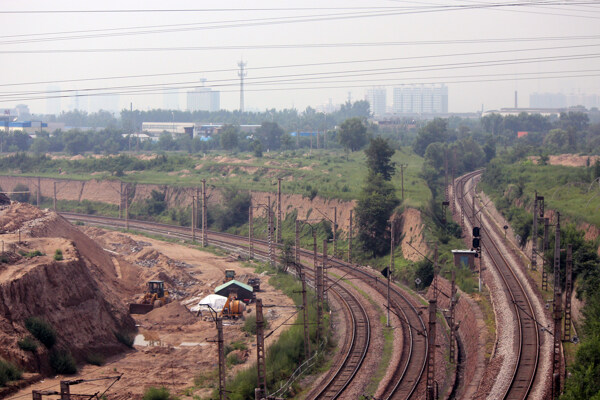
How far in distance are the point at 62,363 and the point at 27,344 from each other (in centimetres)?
156

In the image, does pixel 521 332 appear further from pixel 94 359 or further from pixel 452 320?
pixel 94 359

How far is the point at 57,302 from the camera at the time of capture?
29953 mm

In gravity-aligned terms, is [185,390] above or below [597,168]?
below

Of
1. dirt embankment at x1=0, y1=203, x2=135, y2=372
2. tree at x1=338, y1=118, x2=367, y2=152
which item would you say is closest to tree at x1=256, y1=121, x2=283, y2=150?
tree at x1=338, y1=118, x2=367, y2=152

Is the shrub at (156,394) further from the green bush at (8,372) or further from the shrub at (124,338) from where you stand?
the shrub at (124,338)

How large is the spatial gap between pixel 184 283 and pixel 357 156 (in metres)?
63.6

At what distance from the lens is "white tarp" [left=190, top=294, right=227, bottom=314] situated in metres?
38.4

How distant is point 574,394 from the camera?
777 inches

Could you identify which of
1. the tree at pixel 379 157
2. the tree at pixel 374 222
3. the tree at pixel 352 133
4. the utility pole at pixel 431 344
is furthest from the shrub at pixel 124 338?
the tree at pixel 352 133

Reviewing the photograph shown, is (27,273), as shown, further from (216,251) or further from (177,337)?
(216,251)

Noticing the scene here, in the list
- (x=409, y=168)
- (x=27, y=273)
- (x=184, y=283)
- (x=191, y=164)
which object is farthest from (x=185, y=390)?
(x=191, y=164)

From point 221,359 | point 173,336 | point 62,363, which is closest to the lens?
point 221,359

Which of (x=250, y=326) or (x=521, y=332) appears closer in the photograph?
(x=521, y=332)

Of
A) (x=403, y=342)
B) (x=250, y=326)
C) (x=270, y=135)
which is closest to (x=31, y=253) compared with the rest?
(x=250, y=326)
